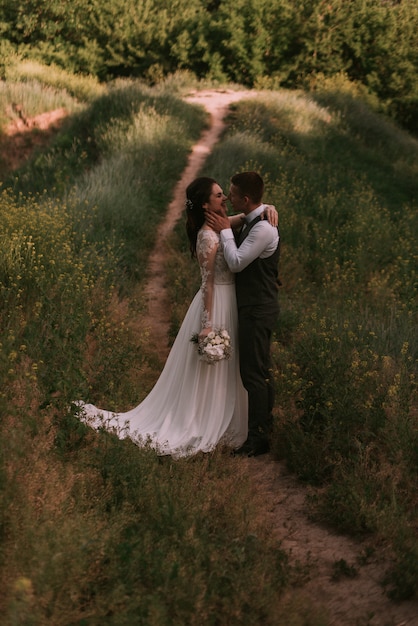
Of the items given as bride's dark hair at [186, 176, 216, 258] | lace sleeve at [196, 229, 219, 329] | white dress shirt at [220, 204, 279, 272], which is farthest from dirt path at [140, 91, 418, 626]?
bride's dark hair at [186, 176, 216, 258]

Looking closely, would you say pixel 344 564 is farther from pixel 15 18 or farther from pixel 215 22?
pixel 15 18

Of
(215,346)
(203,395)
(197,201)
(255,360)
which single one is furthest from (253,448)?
(197,201)

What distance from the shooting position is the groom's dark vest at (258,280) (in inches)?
217

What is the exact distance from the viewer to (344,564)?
13.7 ft

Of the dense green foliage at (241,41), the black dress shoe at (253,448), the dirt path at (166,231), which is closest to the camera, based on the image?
the black dress shoe at (253,448)

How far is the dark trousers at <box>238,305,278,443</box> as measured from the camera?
18.2ft

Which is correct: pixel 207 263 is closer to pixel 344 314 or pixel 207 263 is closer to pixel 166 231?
pixel 344 314

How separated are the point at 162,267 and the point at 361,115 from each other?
1347cm

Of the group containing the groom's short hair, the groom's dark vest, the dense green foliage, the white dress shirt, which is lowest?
the groom's dark vest

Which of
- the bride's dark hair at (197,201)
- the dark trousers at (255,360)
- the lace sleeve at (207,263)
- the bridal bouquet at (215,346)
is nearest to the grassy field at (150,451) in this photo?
the dark trousers at (255,360)

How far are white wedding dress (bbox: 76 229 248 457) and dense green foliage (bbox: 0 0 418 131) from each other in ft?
75.8

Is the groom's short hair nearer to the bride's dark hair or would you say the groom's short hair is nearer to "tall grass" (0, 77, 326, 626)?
the bride's dark hair

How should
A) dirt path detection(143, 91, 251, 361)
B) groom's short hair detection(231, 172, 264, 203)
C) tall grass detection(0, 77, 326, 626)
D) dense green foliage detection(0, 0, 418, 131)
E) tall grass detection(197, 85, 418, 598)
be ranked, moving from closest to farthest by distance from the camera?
tall grass detection(0, 77, 326, 626), tall grass detection(197, 85, 418, 598), groom's short hair detection(231, 172, 264, 203), dirt path detection(143, 91, 251, 361), dense green foliage detection(0, 0, 418, 131)

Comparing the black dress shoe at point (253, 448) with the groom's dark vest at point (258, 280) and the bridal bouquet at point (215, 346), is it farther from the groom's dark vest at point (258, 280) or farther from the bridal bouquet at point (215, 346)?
the groom's dark vest at point (258, 280)
